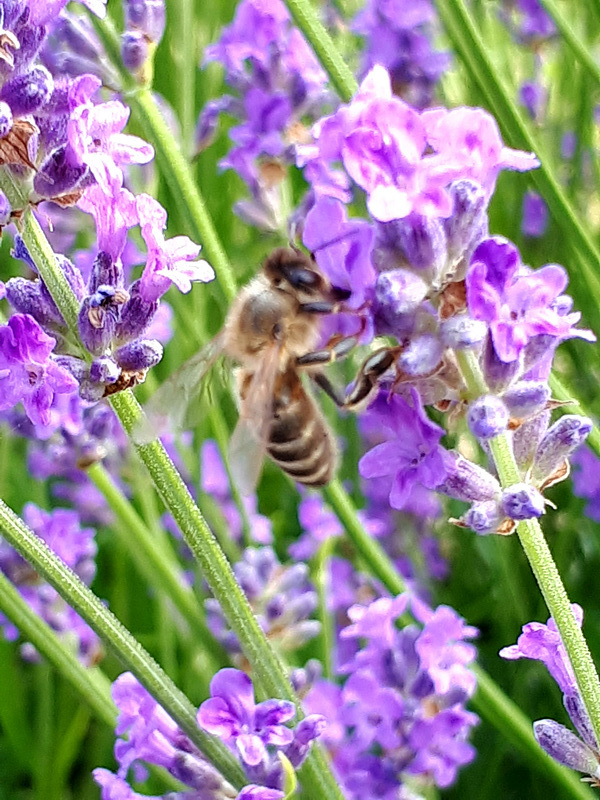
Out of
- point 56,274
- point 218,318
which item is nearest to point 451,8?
point 56,274

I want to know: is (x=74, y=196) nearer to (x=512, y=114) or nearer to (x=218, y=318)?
(x=512, y=114)

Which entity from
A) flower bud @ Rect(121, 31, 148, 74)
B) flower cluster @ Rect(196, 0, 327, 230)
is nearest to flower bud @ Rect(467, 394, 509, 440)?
flower bud @ Rect(121, 31, 148, 74)

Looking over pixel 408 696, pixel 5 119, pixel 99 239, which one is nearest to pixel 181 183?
pixel 99 239

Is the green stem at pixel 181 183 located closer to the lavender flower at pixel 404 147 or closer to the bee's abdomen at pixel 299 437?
the bee's abdomen at pixel 299 437

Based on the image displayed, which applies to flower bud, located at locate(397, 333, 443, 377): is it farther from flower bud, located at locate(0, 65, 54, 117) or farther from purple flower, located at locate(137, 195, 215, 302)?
flower bud, located at locate(0, 65, 54, 117)

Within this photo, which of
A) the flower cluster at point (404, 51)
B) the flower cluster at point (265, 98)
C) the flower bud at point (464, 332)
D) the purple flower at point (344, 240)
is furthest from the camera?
the flower cluster at point (404, 51)

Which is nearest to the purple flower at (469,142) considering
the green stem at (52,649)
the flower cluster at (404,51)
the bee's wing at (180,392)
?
the bee's wing at (180,392)
